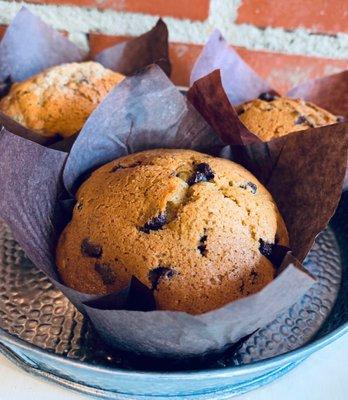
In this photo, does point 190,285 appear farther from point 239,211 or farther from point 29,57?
point 29,57

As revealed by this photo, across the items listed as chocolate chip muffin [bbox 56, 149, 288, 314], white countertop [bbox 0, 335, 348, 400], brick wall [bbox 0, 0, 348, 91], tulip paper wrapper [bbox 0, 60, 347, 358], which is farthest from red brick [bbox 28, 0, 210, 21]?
white countertop [bbox 0, 335, 348, 400]

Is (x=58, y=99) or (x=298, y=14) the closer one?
(x=58, y=99)

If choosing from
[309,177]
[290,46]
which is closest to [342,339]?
[309,177]

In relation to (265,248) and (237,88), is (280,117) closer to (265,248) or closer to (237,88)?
(237,88)

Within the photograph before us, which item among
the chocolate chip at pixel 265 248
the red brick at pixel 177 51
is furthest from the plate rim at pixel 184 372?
the red brick at pixel 177 51

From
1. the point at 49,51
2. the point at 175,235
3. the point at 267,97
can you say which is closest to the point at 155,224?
the point at 175,235

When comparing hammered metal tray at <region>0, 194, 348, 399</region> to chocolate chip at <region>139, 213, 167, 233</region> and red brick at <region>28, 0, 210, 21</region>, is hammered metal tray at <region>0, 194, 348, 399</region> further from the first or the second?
red brick at <region>28, 0, 210, 21</region>
